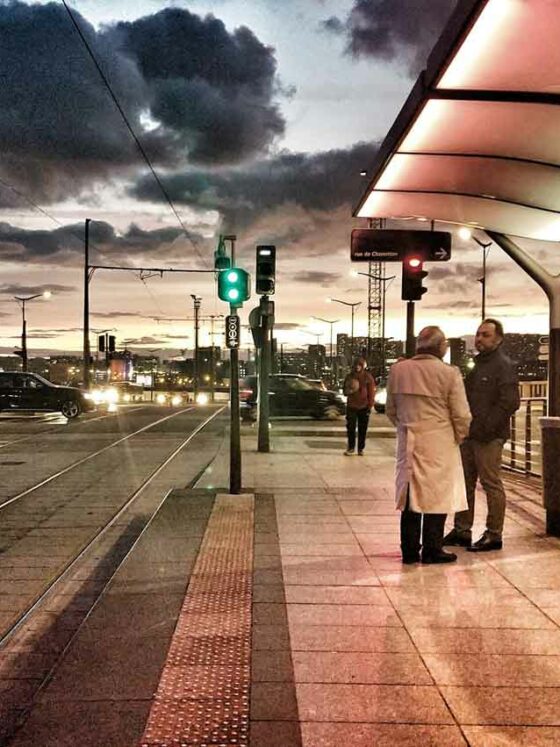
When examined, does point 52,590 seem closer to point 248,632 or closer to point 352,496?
point 248,632

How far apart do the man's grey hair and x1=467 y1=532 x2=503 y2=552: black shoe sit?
163cm

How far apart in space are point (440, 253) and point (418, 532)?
556 centimetres

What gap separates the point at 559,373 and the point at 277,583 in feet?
10.6

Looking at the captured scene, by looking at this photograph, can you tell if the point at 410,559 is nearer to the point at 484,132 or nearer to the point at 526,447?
the point at 484,132

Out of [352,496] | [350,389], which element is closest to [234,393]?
[352,496]

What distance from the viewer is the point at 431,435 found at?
6.23 metres

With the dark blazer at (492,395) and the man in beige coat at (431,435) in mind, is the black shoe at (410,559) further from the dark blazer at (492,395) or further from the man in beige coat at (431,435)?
the dark blazer at (492,395)

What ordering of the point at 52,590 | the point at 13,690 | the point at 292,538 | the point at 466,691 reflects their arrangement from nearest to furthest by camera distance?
the point at 466,691
the point at 13,690
the point at 52,590
the point at 292,538

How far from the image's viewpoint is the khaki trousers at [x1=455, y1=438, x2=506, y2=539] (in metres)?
6.81

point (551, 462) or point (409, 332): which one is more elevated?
point (409, 332)

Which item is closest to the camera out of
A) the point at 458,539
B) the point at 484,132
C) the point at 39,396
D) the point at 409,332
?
the point at 484,132

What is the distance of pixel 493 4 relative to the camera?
14.5 ft

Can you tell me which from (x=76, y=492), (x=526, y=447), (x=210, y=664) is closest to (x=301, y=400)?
(x=526, y=447)

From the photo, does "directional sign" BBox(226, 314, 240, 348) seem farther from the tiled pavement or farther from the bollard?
the bollard
